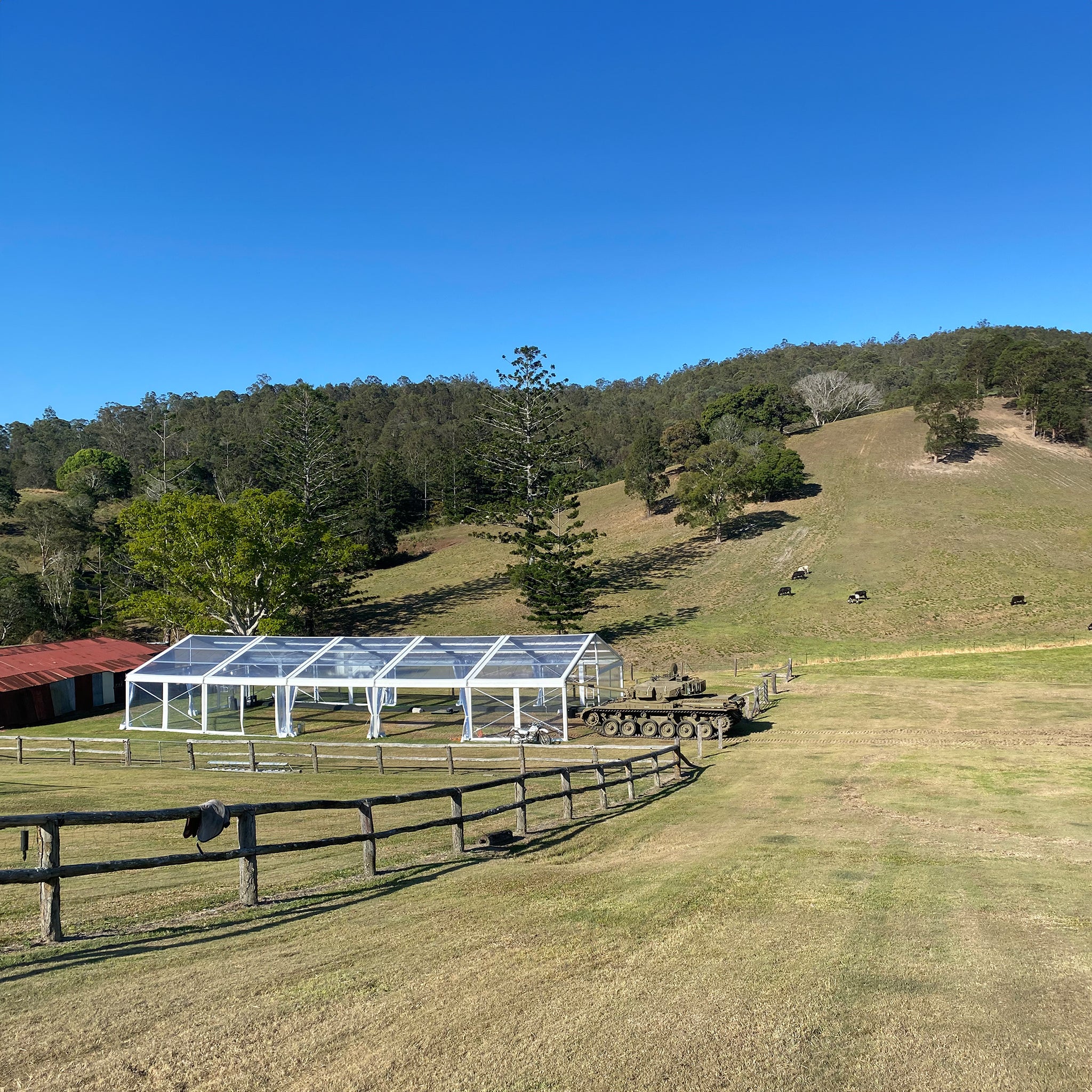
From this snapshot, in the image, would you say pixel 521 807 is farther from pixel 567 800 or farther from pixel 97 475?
pixel 97 475

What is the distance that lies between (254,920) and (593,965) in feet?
10.6

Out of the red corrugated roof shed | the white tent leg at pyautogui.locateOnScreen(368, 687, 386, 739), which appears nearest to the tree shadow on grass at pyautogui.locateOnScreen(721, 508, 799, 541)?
the red corrugated roof shed

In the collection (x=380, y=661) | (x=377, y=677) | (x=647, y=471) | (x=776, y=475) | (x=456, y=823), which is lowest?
(x=377, y=677)

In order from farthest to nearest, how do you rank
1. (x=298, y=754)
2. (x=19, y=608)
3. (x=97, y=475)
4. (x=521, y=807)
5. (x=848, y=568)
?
(x=97, y=475) → (x=848, y=568) → (x=19, y=608) → (x=298, y=754) → (x=521, y=807)

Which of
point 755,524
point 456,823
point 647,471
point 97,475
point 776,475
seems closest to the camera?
point 456,823

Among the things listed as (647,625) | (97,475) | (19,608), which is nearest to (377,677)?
(647,625)

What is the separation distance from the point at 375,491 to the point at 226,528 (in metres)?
44.7

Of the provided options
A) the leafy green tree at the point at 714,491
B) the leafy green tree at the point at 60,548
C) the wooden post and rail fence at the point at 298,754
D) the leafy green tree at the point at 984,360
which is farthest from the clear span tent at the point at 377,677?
the leafy green tree at the point at 984,360

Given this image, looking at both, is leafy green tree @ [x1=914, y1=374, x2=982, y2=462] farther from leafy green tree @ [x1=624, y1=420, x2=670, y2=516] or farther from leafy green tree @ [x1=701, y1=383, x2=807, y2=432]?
leafy green tree @ [x1=624, y1=420, x2=670, y2=516]

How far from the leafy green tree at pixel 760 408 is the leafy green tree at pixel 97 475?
7808cm

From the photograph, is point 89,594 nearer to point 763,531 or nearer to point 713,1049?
point 763,531

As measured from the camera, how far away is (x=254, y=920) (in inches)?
282

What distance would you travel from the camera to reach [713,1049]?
4668 mm

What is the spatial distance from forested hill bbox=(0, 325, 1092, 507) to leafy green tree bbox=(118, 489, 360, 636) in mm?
15354
